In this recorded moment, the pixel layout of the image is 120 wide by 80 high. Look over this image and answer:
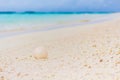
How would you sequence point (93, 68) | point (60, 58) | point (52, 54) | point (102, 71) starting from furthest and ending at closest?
point (52, 54) → point (60, 58) → point (93, 68) → point (102, 71)

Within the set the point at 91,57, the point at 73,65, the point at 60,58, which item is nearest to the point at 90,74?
the point at 73,65

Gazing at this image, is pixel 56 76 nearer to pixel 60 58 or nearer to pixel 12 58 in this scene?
pixel 60 58

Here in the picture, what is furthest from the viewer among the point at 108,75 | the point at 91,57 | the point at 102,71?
the point at 91,57

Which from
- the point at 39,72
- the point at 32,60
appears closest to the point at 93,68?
the point at 39,72

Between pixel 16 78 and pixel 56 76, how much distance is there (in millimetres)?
686

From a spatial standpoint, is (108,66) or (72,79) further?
Result: (108,66)

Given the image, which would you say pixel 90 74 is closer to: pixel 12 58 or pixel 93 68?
pixel 93 68

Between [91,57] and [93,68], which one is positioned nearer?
[93,68]

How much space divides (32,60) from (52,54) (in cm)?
76

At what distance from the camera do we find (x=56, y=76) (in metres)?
4.20

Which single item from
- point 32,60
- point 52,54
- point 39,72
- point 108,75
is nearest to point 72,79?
point 108,75

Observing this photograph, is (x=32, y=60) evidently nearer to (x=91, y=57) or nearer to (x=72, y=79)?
(x=91, y=57)

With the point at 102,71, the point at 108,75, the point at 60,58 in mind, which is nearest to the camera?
the point at 108,75

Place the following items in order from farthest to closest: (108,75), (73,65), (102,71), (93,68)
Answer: (73,65) < (93,68) < (102,71) < (108,75)
